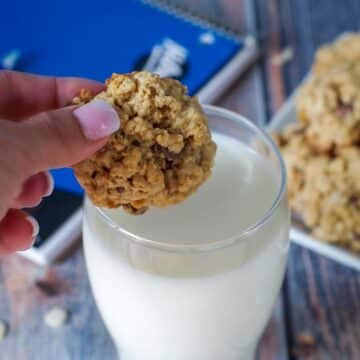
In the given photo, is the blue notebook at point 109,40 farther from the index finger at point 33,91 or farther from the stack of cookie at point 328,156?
the index finger at point 33,91

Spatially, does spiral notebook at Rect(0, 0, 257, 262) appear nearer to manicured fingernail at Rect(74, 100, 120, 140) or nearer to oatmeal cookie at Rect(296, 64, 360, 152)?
oatmeal cookie at Rect(296, 64, 360, 152)

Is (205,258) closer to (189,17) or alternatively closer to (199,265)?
(199,265)

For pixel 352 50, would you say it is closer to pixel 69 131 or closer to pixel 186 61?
pixel 186 61

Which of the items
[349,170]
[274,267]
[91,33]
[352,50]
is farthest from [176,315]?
[91,33]

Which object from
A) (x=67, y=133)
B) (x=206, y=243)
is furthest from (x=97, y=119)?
(x=206, y=243)

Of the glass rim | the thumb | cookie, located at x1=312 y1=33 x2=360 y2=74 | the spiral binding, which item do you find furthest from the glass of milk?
the spiral binding
